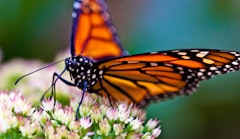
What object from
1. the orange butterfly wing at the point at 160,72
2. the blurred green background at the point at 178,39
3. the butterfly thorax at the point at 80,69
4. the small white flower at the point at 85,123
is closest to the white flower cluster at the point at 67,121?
the small white flower at the point at 85,123

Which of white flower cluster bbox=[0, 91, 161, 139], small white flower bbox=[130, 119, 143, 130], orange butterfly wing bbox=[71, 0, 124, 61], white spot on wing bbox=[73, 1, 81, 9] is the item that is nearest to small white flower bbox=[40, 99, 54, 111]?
white flower cluster bbox=[0, 91, 161, 139]

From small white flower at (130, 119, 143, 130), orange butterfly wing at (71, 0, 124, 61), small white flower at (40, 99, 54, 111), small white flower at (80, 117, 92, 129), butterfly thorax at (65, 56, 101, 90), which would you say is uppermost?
orange butterfly wing at (71, 0, 124, 61)

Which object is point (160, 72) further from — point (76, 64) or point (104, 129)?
point (104, 129)

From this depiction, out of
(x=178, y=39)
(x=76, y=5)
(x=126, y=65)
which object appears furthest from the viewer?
(x=178, y=39)

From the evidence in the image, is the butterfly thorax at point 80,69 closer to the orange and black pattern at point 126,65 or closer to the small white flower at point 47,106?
the orange and black pattern at point 126,65

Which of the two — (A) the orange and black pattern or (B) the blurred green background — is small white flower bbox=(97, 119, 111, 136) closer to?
(A) the orange and black pattern

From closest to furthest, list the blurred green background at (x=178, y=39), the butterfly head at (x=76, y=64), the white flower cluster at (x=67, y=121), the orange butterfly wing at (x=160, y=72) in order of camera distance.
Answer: the white flower cluster at (x=67, y=121) < the orange butterfly wing at (x=160, y=72) < the butterfly head at (x=76, y=64) < the blurred green background at (x=178, y=39)

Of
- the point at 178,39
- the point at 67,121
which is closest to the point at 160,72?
the point at 67,121
